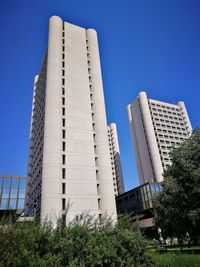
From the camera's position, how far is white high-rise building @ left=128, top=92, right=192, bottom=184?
313 ft

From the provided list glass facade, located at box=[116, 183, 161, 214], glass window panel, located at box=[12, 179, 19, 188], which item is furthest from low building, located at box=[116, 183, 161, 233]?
glass window panel, located at box=[12, 179, 19, 188]

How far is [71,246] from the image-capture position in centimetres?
1200

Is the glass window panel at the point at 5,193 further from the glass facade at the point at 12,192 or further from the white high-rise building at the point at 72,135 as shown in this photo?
the white high-rise building at the point at 72,135

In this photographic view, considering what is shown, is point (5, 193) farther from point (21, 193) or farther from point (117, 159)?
point (117, 159)

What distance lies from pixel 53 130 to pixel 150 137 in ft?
200

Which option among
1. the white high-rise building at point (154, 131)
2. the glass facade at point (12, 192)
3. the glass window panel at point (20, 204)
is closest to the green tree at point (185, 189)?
the glass window panel at point (20, 204)

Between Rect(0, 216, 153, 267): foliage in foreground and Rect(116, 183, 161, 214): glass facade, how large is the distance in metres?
49.1

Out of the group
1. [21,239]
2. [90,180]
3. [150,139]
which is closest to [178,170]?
[21,239]

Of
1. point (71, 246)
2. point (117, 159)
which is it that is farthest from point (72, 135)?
point (117, 159)

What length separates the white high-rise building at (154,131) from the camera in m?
95.5

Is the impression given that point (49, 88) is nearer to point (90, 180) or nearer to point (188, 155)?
point (90, 180)

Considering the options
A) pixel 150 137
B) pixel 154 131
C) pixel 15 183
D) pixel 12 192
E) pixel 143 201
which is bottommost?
pixel 143 201

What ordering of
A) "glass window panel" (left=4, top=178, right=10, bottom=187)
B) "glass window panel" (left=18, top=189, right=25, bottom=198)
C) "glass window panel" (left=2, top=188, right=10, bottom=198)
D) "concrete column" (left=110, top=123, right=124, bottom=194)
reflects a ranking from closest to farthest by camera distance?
"glass window panel" (left=2, top=188, right=10, bottom=198)
"glass window panel" (left=4, top=178, right=10, bottom=187)
"glass window panel" (left=18, top=189, right=25, bottom=198)
"concrete column" (left=110, top=123, right=124, bottom=194)

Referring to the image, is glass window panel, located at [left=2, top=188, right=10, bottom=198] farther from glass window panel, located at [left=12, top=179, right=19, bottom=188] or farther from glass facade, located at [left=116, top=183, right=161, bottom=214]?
glass facade, located at [left=116, top=183, right=161, bottom=214]
